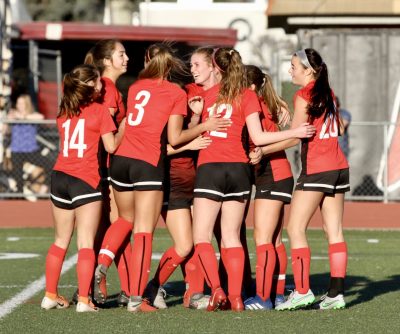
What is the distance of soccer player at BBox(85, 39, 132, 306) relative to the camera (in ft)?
32.4

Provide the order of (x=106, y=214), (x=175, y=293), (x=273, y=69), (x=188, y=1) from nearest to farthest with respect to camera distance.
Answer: (x=106, y=214), (x=175, y=293), (x=273, y=69), (x=188, y=1)

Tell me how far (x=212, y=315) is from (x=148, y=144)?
1.34 meters

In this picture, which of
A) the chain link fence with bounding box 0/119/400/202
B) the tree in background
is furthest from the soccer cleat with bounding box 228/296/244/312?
the tree in background

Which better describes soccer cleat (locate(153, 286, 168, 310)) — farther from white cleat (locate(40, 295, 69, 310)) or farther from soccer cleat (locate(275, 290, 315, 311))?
soccer cleat (locate(275, 290, 315, 311))

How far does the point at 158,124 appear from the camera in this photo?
31.6ft

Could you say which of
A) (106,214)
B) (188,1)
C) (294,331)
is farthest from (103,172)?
(188,1)

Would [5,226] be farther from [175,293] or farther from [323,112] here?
[323,112]

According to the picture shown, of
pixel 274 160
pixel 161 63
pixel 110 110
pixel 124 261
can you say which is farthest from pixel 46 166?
pixel 161 63

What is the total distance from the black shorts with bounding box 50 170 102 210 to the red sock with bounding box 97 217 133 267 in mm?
392

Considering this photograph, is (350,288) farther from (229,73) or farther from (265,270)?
(229,73)

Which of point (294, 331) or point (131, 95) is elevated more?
point (131, 95)

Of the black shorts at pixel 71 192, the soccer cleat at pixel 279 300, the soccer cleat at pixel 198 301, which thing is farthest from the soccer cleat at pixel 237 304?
the black shorts at pixel 71 192

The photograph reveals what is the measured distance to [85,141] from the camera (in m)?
9.65

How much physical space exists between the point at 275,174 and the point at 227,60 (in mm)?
954
